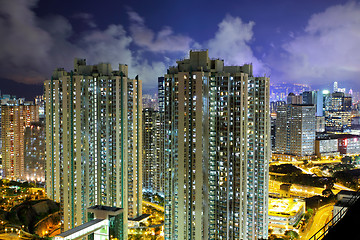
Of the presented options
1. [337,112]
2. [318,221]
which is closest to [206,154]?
[318,221]

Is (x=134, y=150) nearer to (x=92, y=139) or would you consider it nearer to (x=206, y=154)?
(x=92, y=139)

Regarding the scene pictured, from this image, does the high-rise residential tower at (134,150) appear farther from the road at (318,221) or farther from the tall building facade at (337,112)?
the tall building facade at (337,112)

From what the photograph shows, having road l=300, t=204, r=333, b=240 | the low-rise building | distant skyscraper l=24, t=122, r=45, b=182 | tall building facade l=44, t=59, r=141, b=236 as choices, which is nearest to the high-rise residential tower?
tall building facade l=44, t=59, r=141, b=236

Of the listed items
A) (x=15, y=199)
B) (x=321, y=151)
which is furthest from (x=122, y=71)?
(x=321, y=151)

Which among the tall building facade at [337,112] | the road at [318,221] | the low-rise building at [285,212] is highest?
the tall building facade at [337,112]

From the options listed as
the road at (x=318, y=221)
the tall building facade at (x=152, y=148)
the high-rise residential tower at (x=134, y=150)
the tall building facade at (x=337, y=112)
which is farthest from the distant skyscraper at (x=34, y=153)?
the tall building facade at (x=337, y=112)

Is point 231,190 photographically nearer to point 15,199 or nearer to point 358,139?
point 15,199
